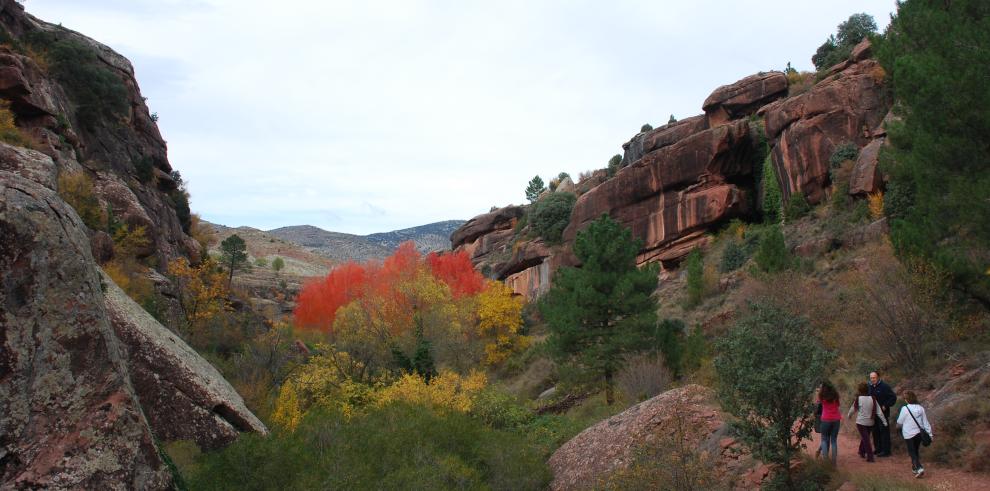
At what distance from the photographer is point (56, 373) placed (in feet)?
19.5

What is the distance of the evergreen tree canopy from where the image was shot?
1262 cm

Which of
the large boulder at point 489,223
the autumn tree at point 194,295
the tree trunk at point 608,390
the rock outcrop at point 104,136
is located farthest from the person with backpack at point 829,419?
the large boulder at point 489,223

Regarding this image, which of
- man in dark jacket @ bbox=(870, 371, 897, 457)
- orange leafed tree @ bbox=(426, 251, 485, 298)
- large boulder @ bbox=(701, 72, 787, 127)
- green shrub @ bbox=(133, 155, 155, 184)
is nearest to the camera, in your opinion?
man in dark jacket @ bbox=(870, 371, 897, 457)

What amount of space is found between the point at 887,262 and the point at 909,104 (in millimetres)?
6167

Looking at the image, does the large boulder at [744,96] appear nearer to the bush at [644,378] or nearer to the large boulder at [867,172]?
the large boulder at [867,172]

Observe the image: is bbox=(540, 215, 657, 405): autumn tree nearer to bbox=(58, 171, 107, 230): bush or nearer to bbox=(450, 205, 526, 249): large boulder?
bbox=(58, 171, 107, 230): bush

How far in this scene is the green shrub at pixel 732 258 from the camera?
35625 millimetres

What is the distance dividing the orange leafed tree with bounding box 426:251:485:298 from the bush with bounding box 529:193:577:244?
725 centimetres

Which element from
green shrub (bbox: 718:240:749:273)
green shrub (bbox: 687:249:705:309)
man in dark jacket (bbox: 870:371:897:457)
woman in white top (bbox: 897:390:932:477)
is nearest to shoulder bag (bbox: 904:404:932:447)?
woman in white top (bbox: 897:390:932:477)

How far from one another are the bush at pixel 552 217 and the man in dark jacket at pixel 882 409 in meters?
44.0

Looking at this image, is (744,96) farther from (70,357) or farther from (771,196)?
(70,357)

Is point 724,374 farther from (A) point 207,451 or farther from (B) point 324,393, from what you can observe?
(B) point 324,393

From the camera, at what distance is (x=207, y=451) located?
11.4m

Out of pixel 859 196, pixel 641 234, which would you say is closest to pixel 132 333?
pixel 859 196
